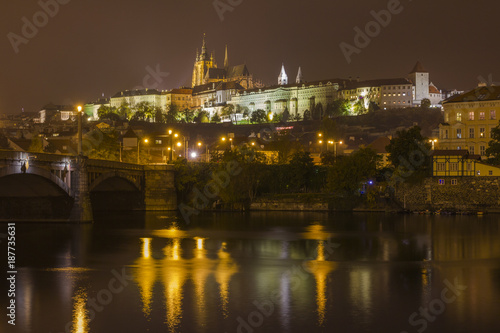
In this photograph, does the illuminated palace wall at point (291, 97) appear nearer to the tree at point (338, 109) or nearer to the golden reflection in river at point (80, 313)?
the tree at point (338, 109)

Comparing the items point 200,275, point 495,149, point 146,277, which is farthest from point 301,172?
point 146,277

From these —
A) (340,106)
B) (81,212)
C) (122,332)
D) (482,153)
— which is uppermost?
Answer: (340,106)

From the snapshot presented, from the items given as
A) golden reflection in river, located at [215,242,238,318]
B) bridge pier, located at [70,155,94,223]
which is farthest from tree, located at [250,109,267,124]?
golden reflection in river, located at [215,242,238,318]

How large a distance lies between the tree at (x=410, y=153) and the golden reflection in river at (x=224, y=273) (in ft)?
95.4

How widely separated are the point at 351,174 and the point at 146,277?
35.5 m

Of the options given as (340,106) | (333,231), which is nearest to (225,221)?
(333,231)

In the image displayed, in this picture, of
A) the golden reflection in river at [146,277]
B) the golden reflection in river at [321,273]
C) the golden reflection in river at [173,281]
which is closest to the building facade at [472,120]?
Result: the golden reflection in river at [321,273]

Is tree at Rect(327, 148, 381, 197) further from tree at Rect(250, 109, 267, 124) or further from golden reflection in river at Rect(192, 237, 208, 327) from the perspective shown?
tree at Rect(250, 109, 267, 124)

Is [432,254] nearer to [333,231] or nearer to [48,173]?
[333,231]

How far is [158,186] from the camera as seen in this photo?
59.1 meters

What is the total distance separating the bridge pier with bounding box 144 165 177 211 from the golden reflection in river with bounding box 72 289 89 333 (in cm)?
3520

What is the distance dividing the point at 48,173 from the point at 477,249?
23.2 m

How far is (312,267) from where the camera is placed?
28594mm

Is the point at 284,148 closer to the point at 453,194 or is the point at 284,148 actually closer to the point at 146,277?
the point at 453,194
